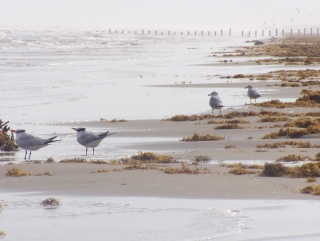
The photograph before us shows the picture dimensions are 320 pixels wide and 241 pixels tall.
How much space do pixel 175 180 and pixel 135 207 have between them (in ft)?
4.35

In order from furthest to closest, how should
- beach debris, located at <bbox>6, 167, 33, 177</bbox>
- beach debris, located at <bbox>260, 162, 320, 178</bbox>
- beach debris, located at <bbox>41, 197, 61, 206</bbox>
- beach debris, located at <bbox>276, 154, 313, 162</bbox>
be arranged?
beach debris, located at <bbox>276, 154, 313, 162</bbox> → beach debris, located at <bbox>6, 167, 33, 177</bbox> → beach debris, located at <bbox>260, 162, 320, 178</bbox> → beach debris, located at <bbox>41, 197, 61, 206</bbox>

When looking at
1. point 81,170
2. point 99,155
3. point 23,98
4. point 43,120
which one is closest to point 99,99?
point 23,98

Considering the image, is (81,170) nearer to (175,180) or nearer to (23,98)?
(175,180)

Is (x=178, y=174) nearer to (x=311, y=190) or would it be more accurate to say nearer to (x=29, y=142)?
(x=311, y=190)

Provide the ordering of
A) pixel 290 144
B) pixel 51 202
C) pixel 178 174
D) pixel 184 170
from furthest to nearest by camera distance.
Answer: pixel 290 144, pixel 184 170, pixel 178 174, pixel 51 202

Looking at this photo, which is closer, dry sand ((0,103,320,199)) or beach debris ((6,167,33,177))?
dry sand ((0,103,320,199))

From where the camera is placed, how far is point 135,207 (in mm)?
6438

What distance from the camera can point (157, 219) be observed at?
234 inches

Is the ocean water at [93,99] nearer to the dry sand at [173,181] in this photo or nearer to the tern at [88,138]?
the tern at [88,138]

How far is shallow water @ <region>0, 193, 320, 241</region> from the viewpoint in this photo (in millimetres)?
5395

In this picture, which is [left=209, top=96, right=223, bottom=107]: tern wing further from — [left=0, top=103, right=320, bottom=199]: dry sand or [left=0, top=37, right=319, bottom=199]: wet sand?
[left=0, top=103, right=320, bottom=199]: dry sand

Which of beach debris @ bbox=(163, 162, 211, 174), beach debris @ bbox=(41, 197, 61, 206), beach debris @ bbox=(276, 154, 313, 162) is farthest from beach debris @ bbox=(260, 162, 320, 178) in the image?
beach debris @ bbox=(41, 197, 61, 206)

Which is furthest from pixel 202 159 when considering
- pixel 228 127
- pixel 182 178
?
pixel 228 127

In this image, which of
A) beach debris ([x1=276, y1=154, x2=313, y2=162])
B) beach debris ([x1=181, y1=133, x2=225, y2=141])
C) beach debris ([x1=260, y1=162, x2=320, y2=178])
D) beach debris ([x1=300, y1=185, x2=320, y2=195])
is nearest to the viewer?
beach debris ([x1=300, y1=185, x2=320, y2=195])
